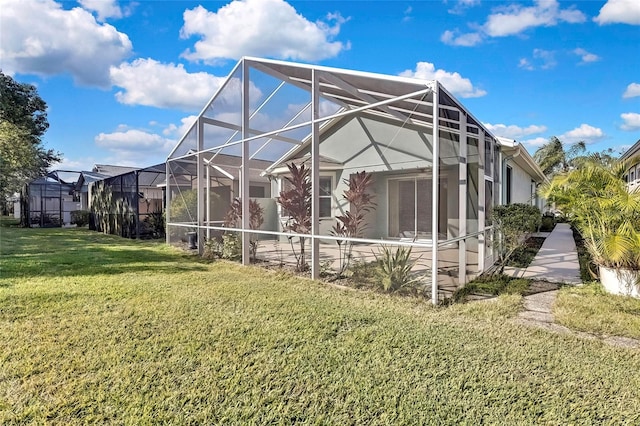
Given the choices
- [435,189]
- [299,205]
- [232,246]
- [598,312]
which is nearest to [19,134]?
[232,246]

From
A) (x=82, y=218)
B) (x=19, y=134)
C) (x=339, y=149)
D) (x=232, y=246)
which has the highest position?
(x=19, y=134)

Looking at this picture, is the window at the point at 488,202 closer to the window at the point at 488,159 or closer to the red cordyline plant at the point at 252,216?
the window at the point at 488,159

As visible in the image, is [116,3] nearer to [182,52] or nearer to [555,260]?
[182,52]

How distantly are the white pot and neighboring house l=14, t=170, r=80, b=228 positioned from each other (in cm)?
2874

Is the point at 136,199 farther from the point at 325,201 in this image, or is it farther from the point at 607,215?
the point at 607,215

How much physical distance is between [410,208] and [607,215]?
10.6ft

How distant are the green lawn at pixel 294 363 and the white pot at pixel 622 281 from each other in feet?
6.42

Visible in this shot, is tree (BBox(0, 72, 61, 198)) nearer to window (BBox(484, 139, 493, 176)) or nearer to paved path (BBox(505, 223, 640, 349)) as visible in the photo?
window (BBox(484, 139, 493, 176))

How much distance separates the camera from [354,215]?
6777 millimetres

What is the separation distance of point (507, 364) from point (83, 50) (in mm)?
15192

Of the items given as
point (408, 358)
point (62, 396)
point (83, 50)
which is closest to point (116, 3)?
point (83, 50)

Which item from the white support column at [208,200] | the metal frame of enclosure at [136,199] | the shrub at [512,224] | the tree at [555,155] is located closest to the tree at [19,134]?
the metal frame of enclosure at [136,199]

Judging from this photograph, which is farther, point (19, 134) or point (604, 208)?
point (19, 134)

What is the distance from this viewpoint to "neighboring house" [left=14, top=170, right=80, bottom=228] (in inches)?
890
